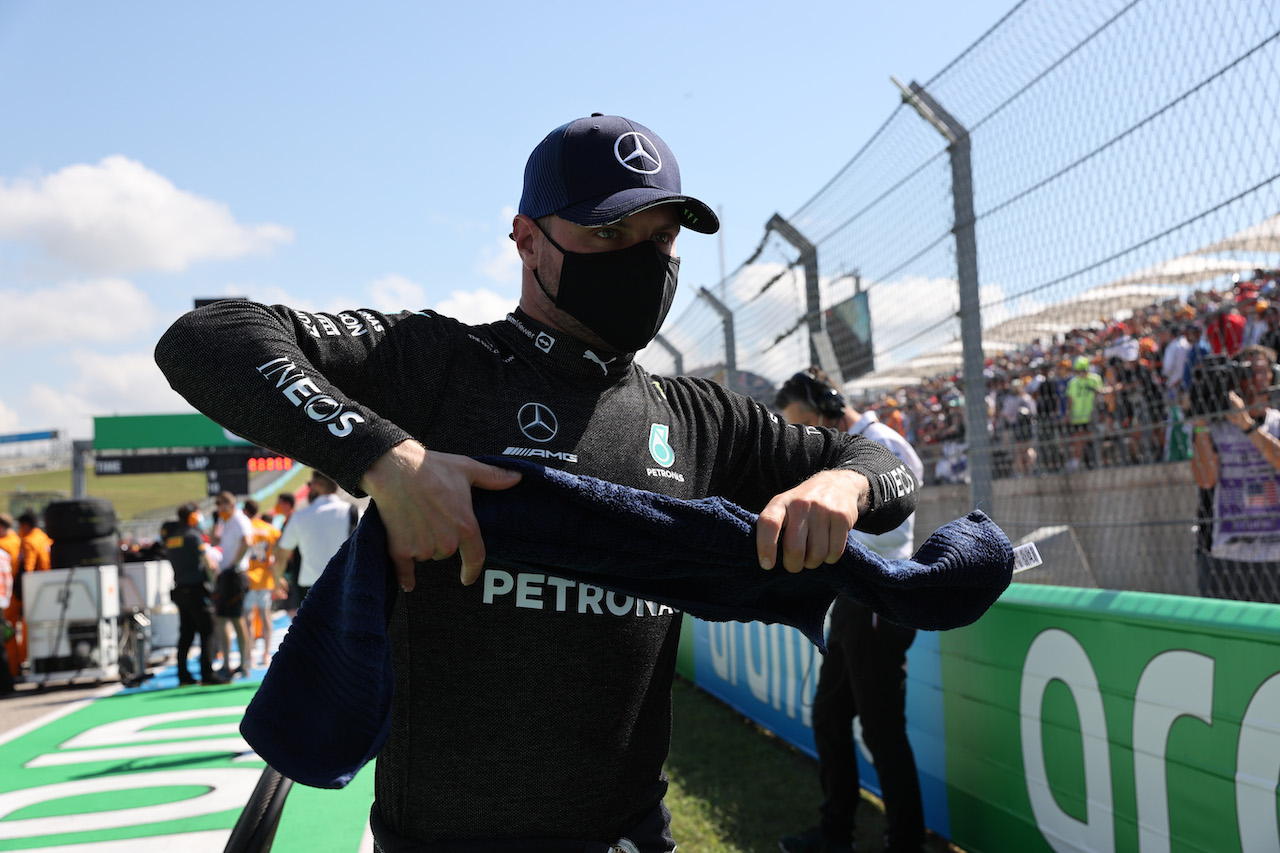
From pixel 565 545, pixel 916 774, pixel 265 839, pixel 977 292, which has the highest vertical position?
pixel 977 292

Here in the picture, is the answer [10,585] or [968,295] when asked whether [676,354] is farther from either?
[10,585]

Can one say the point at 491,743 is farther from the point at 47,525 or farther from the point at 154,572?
the point at 154,572

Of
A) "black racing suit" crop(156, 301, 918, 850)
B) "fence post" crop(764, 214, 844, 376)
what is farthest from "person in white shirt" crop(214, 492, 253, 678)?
"black racing suit" crop(156, 301, 918, 850)

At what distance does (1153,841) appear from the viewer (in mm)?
2900

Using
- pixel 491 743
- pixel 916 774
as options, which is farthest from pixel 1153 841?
pixel 491 743

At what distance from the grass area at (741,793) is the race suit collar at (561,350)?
9.96 ft

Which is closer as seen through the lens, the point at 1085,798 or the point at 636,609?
the point at 636,609

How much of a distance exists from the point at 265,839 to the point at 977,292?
3497mm

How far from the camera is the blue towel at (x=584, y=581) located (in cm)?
109

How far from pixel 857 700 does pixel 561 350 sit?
293cm

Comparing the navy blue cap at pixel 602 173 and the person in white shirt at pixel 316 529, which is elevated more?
the navy blue cap at pixel 602 173

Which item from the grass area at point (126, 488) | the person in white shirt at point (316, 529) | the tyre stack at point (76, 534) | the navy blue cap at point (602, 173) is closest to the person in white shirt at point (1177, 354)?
the navy blue cap at point (602, 173)

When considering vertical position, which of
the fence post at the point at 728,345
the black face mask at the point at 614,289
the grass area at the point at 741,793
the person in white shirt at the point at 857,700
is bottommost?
the grass area at the point at 741,793

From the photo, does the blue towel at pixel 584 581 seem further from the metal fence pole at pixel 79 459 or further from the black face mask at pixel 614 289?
the metal fence pole at pixel 79 459
